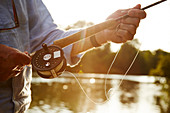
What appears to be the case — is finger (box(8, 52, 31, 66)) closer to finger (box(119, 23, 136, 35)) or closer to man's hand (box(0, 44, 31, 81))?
man's hand (box(0, 44, 31, 81))

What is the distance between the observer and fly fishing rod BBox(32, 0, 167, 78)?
4.28 feet

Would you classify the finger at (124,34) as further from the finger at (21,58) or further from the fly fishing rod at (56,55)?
the finger at (21,58)

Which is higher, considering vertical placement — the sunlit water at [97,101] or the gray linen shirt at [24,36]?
the gray linen shirt at [24,36]

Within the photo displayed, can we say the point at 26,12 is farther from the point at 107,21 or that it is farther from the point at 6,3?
the point at 107,21

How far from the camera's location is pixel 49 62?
1.35 meters

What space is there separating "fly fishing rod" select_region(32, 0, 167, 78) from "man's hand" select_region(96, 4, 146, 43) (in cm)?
4

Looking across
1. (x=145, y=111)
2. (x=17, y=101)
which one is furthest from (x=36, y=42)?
(x=145, y=111)

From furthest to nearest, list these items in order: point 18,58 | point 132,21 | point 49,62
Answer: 1. point 49,62
2. point 132,21
3. point 18,58

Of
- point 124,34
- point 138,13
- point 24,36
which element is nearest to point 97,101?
point 24,36

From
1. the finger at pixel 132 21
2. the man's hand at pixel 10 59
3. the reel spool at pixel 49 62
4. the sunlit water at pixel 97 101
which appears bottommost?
the sunlit water at pixel 97 101

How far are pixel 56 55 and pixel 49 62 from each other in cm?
6

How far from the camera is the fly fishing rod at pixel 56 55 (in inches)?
51.4

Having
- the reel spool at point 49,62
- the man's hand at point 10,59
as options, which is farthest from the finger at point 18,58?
the reel spool at point 49,62

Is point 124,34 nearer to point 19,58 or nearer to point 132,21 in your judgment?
point 132,21
